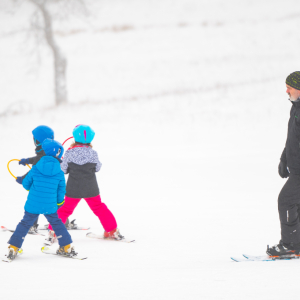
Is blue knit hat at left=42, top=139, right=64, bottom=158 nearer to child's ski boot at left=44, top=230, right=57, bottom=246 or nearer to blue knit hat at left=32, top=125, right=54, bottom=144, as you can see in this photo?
blue knit hat at left=32, top=125, right=54, bottom=144

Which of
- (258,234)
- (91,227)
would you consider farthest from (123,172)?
(258,234)

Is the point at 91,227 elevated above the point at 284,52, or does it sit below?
below

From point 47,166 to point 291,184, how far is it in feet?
7.89

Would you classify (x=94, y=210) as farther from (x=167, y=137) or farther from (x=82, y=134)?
(x=167, y=137)

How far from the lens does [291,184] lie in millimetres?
3770

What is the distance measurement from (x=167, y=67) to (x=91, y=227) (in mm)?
15296

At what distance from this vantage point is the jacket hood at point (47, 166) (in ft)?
13.0

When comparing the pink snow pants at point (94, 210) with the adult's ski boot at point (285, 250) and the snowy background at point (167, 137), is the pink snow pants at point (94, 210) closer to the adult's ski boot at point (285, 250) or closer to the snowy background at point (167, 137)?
the snowy background at point (167, 137)

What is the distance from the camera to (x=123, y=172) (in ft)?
31.3

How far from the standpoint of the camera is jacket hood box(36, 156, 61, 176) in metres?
3.96

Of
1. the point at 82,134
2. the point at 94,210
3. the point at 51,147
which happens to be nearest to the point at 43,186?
the point at 51,147

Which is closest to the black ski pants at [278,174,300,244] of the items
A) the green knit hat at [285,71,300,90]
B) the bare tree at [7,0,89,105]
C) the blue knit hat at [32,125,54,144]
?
the green knit hat at [285,71,300,90]

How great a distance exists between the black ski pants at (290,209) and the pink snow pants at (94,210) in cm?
213

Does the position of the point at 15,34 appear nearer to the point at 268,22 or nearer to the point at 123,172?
the point at 268,22
